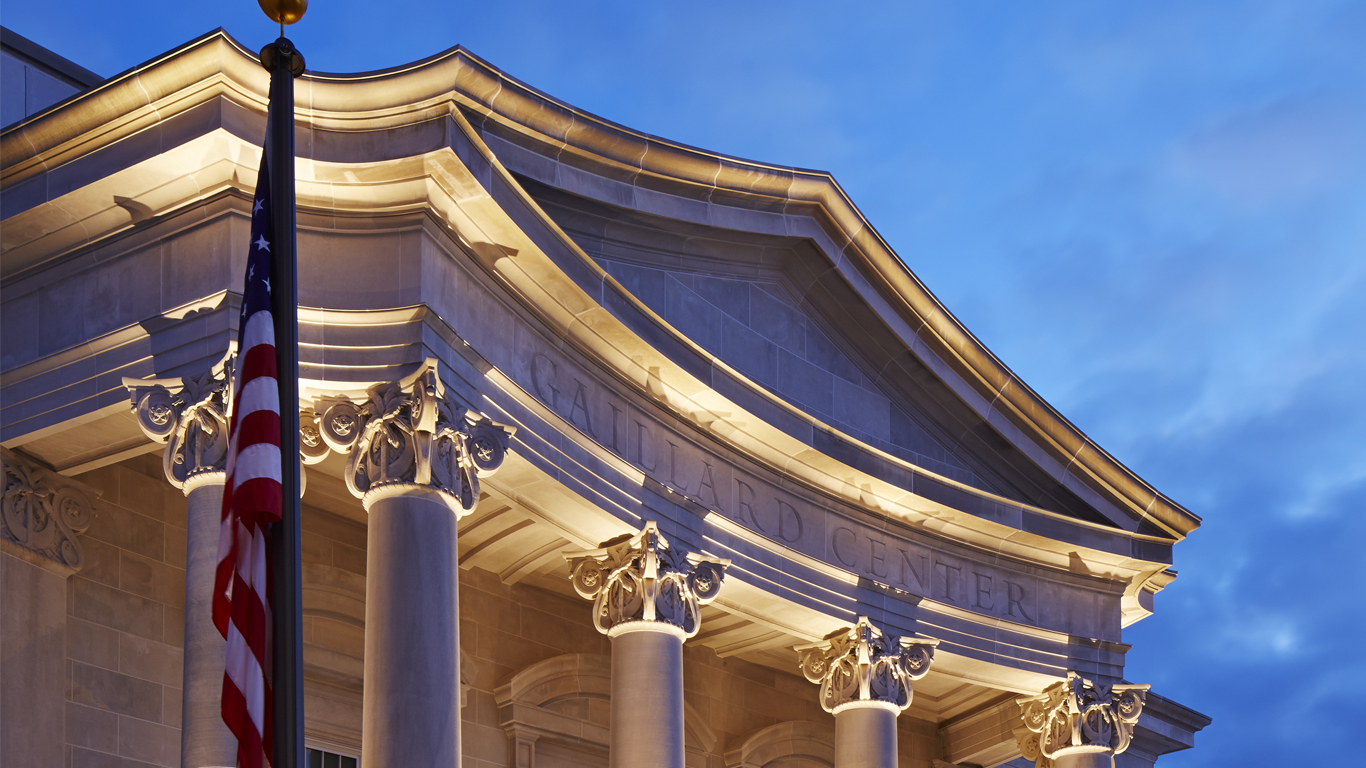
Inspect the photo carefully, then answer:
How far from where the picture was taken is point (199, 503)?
88.8 feet

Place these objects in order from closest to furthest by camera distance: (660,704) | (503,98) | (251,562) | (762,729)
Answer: (251,562) < (503,98) < (660,704) < (762,729)

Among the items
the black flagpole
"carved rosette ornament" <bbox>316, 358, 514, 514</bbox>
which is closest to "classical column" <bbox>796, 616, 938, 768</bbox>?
"carved rosette ornament" <bbox>316, 358, 514, 514</bbox>

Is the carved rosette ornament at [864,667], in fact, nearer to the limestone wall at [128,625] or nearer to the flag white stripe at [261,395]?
the limestone wall at [128,625]

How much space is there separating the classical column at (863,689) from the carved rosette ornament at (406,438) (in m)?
14.1

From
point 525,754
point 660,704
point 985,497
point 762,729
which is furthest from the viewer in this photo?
point 762,729

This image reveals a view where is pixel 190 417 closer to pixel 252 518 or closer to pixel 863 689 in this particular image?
pixel 252 518

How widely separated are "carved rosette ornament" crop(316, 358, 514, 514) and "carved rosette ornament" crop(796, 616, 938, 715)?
14.1 meters

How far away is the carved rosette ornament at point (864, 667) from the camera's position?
40.2 meters

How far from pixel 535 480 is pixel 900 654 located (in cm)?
1268

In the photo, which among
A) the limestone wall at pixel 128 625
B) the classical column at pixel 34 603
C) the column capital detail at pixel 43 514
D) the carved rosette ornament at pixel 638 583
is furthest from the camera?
the carved rosette ornament at pixel 638 583

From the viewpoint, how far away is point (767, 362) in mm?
41188

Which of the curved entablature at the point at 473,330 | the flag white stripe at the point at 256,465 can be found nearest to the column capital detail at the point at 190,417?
the curved entablature at the point at 473,330

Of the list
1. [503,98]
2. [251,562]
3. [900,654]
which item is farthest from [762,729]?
[251,562]

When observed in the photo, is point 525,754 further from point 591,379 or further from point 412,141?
point 412,141
